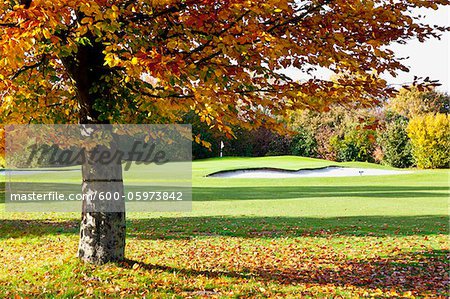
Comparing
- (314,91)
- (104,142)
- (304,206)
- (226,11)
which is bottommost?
(304,206)

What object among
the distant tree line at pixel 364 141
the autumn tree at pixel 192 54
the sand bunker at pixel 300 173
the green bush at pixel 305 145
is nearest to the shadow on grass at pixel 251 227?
the autumn tree at pixel 192 54

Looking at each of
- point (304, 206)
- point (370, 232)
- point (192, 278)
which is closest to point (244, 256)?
point (192, 278)

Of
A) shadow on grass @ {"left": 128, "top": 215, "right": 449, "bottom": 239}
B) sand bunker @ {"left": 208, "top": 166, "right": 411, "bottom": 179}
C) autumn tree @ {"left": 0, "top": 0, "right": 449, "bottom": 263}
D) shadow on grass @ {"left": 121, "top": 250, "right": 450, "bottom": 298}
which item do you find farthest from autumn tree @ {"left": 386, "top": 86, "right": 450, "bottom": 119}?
autumn tree @ {"left": 0, "top": 0, "right": 449, "bottom": 263}

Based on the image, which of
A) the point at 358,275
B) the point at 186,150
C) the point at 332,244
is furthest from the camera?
the point at 186,150

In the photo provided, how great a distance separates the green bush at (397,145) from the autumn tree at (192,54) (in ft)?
110

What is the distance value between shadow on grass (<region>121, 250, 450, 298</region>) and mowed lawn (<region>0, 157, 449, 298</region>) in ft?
0.05

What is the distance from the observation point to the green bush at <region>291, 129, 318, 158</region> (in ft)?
155

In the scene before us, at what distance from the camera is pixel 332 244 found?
32.4ft

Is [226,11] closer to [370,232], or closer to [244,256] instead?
[244,256]

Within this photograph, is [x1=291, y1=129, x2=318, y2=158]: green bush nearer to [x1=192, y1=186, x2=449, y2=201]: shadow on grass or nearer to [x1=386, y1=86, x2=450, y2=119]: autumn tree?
[x1=386, y1=86, x2=450, y2=119]: autumn tree

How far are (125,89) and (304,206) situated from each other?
478 inches

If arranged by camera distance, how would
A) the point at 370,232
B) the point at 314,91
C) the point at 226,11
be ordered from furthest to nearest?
the point at 370,232
the point at 314,91
the point at 226,11

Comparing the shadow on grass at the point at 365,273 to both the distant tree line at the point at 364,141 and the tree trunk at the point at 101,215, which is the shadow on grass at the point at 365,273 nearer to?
the tree trunk at the point at 101,215

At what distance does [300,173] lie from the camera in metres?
34.0
